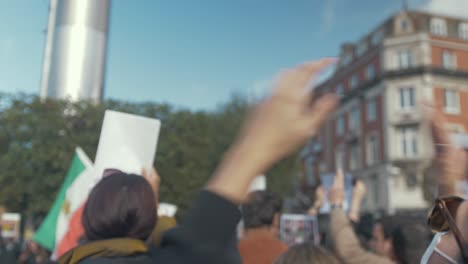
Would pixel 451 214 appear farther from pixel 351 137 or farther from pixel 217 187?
pixel 351 137

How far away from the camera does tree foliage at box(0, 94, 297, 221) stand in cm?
1914

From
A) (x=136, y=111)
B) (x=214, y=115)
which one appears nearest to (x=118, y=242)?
(x=136, y=111)

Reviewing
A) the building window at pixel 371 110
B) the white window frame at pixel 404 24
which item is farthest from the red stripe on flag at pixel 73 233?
the white window frame at pixel 404 24

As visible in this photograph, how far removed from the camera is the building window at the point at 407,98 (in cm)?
3048

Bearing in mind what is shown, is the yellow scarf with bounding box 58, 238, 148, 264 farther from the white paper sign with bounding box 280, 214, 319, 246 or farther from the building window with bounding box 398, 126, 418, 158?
the building window with bounding box 398, 126, 418, 158

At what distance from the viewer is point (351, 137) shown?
1385 inches

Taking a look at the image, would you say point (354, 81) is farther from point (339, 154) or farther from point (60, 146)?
point (60, 146)

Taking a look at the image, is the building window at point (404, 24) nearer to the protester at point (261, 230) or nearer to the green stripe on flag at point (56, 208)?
the green stripe on flag at point (56, 208)

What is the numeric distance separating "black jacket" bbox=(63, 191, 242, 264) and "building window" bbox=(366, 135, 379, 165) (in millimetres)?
32557

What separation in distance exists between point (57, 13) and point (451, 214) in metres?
13.4

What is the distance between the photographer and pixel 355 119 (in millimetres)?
35062

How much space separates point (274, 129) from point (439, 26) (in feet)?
116

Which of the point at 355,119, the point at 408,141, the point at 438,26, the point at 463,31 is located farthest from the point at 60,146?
the point at 463,31

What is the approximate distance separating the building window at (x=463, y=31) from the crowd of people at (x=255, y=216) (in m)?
33.9
